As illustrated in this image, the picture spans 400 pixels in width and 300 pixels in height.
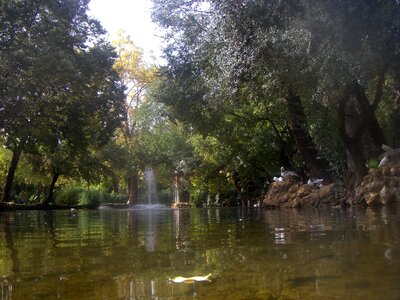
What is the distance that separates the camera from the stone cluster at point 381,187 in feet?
37.3

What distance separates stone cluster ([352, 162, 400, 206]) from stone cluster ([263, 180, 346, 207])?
1.26 m

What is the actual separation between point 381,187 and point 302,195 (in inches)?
162

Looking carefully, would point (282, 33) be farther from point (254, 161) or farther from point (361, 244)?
point (254, 161)

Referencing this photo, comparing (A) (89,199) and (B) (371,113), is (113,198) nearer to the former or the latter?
(A) (89,199)

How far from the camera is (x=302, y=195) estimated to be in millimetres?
15711

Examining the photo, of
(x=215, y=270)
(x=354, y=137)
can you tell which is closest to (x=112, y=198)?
(x=354, y=137)

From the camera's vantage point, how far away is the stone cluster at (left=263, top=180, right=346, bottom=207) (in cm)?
1430

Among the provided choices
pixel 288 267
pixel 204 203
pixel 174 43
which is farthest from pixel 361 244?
pixel 204 203

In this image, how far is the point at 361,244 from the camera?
10.6 feet

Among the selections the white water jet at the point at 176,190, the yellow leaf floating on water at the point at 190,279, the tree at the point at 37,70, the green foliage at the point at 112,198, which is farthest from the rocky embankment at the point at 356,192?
the green foliage at the point at 112,198

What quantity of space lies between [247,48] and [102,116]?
8683 millimetres

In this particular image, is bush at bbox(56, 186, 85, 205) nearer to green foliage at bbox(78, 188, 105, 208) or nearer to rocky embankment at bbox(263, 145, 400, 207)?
green foliage at bbox(78, 188, 105, 208)

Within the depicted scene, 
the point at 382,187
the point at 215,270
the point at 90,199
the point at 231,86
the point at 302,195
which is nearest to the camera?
the point at 215,270

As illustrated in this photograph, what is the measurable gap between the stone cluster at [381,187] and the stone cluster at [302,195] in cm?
126
